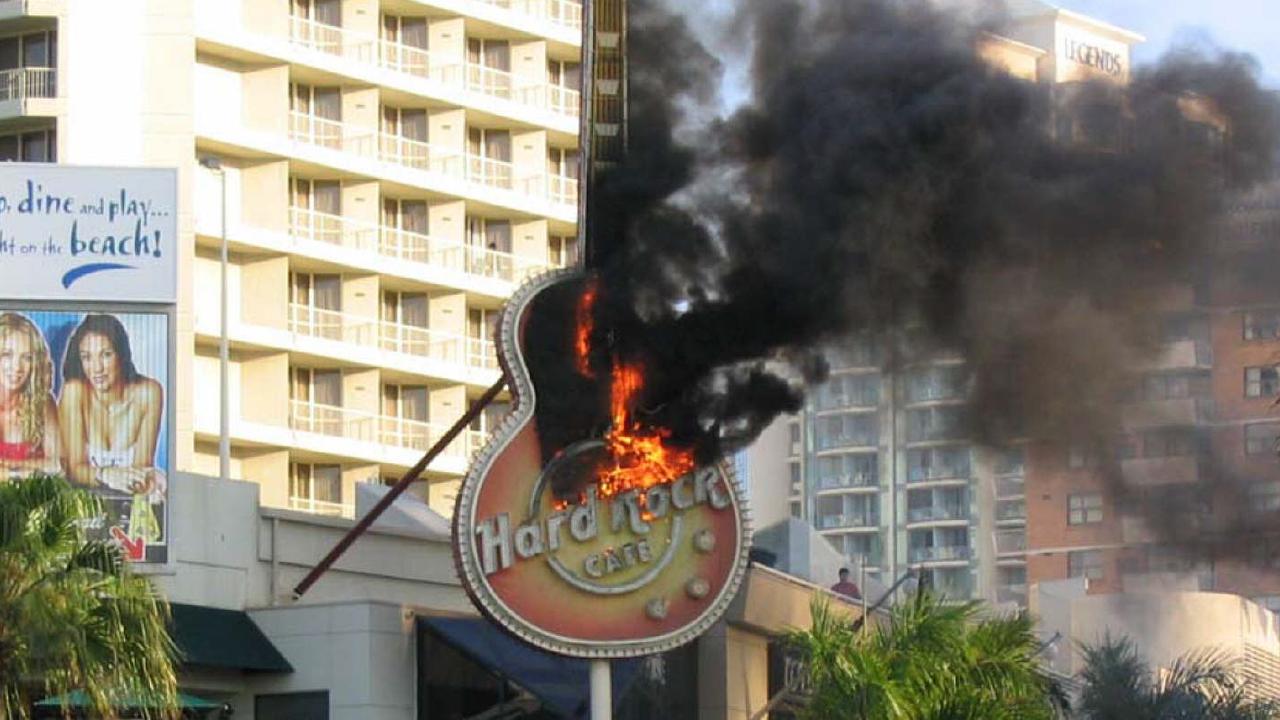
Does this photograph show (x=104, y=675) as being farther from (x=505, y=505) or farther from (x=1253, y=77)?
(x=1253, y=77)

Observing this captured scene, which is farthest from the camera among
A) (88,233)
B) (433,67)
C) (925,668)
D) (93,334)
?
(433,67)

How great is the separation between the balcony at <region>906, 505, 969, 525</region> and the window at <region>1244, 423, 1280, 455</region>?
385 feet

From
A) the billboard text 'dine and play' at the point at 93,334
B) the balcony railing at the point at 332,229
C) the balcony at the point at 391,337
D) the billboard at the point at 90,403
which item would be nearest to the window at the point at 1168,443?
the billboard text 'dine and play' at the point at 93,334

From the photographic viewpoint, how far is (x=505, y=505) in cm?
5644

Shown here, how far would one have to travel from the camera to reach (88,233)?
194ft

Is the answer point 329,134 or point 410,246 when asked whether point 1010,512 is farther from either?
point 329,134

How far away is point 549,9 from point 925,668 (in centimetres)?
5589

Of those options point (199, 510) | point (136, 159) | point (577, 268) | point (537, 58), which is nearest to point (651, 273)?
point (577, 268)

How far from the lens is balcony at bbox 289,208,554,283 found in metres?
99.0

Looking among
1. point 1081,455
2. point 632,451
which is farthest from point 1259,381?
point 632,451

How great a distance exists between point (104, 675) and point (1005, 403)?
16.1 m

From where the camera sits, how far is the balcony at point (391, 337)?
99.0 meters

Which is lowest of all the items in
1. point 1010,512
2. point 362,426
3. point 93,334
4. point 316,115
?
point 1010,512

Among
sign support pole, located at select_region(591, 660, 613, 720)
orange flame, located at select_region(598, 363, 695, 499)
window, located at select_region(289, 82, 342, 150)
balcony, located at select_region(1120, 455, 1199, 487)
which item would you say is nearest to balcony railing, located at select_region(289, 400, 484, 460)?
window, located at select_region(289, 82, 342, 150)
